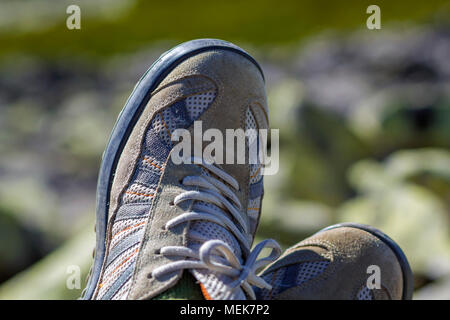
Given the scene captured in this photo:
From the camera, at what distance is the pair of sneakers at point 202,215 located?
41.0 inches

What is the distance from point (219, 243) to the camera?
1016 millimetres

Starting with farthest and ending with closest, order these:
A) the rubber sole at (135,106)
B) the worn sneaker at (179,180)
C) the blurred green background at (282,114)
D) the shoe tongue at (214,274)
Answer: the blurred green background at (282,114) < the rubber sole at (135,106) < the worn sneaker at (179,180) < the shoe tongue at (214,274)

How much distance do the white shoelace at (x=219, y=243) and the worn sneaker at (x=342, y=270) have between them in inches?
1.5

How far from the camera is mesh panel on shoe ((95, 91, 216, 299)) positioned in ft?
3.58

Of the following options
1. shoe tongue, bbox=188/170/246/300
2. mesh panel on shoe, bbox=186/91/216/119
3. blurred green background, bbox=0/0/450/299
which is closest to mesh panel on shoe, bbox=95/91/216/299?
mesh panel on shoe, bbox=186/91/216/119

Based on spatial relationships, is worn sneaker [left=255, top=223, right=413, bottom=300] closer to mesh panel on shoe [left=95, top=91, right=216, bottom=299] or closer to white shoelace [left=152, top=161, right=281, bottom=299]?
Result: white shoelace [left=152, top=161, right=281, bottom=299]

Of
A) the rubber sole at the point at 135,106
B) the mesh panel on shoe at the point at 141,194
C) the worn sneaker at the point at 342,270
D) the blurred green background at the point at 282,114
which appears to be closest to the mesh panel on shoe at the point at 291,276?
the worn sneaker at the point at 342,270

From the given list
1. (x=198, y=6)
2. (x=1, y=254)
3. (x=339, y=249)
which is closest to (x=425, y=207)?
(x=339, y=249)

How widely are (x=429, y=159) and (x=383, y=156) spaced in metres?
0.57

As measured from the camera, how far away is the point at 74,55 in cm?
742

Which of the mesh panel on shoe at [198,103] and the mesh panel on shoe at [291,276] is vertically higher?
the mesh panel on shoe at [198,103]

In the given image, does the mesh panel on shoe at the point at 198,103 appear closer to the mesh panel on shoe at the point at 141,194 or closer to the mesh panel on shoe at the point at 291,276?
the mesh panel on shoe at the point at 141,194

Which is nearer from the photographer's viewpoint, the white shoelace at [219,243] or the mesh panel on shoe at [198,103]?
the white shoelace at [219,243]

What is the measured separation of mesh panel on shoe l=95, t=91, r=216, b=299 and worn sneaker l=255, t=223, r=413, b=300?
27cm
